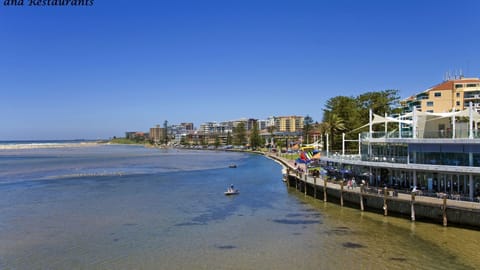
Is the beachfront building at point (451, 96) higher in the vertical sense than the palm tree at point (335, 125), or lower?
higher

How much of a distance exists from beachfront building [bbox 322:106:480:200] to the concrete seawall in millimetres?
1537

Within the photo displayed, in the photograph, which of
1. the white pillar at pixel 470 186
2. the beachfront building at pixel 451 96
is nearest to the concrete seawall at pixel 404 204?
the white pillar at pixel 470 186

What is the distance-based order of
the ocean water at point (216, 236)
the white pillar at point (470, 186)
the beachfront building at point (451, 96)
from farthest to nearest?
the beachfront building at point (451, 96), the white pillar at point (470, 186), the ocean water at point (216, 236)

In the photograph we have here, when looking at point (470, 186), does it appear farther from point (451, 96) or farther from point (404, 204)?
point (451, 96)

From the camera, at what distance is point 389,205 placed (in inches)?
1485

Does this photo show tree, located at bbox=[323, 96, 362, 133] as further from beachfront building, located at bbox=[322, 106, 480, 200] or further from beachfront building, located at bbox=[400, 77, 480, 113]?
beachfront building, located at bbox=[322, 106, 480, 200]

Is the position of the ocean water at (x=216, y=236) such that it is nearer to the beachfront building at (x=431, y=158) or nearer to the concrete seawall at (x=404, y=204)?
the concrete seawall at (x=404, y=204)

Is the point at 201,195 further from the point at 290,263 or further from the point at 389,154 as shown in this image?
the point at 290,263

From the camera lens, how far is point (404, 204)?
36.0 meters

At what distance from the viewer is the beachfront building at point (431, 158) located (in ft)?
111

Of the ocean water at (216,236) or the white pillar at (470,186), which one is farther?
the white pillar at (470,186)

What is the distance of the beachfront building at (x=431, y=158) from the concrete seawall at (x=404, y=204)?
154 cm

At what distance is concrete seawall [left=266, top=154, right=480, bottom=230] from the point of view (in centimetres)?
3142

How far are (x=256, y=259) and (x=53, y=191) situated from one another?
43673mm
